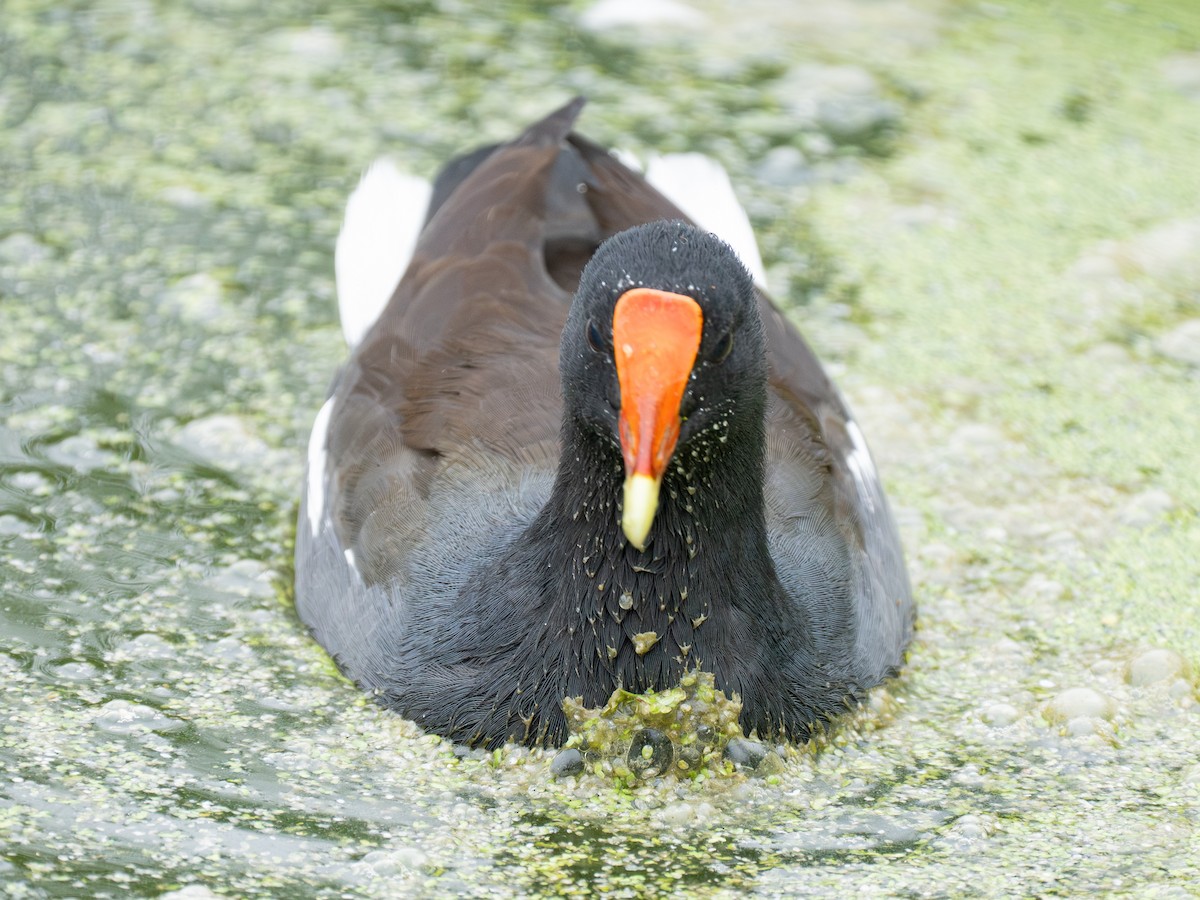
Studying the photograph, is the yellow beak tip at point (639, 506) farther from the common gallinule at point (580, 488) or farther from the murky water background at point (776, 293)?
the murky water background at point (776, 293)

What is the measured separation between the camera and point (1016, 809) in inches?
115

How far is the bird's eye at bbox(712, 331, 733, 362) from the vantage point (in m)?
2.69

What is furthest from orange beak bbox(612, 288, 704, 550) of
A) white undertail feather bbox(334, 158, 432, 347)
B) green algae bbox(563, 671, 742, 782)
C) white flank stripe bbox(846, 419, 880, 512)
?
white undertail feather bbox(334, 158, 432, 347)

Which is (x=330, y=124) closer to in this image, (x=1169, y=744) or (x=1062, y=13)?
(x=1062, y=13)

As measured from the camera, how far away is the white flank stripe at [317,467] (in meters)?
3.55

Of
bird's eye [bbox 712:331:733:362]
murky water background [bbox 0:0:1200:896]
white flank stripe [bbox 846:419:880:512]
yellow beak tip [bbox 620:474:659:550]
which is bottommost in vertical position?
murky water background [bbox 0:0:1200:896]

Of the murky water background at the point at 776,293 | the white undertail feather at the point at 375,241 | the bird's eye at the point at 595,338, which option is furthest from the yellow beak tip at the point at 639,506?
the white undertail feather at the point at 375,241

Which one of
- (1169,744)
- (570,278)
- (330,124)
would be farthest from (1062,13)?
(1169,744)

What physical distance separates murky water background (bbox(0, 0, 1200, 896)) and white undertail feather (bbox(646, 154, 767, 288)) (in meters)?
0.33

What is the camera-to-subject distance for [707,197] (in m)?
4.64

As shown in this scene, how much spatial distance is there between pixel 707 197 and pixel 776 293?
36cm

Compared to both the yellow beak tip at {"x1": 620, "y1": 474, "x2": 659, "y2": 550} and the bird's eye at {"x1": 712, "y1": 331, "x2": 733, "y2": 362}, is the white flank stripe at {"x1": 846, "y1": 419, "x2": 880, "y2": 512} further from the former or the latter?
the yellow beak tip at {"x1": 620, "y1": 474, "x2": 659, "y2": 550}

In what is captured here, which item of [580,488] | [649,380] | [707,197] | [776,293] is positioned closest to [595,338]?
[649,380]

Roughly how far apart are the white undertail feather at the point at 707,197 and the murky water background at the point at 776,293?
33cm
